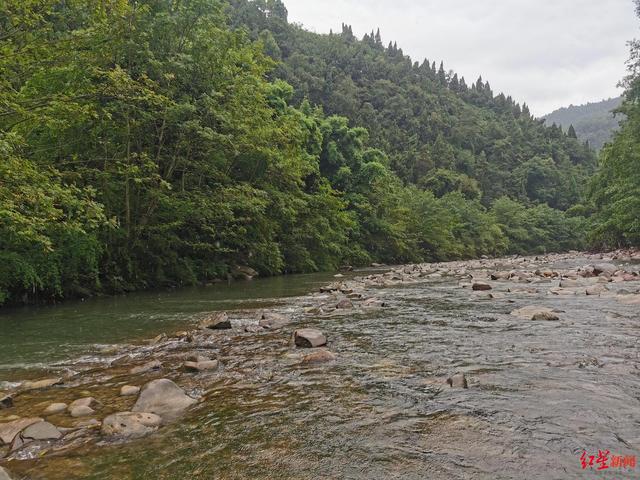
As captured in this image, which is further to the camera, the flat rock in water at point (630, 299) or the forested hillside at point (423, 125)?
the forested hillside at point (423, 125)

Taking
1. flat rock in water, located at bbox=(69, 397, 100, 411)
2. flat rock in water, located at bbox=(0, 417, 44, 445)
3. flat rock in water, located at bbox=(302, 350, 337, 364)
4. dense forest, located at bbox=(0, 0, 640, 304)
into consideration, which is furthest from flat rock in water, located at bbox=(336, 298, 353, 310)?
flat rock in water, located at bbox=(0, 417, 44, 445)

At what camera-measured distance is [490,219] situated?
202ft

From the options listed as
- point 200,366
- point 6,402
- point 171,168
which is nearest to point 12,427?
point 6,402

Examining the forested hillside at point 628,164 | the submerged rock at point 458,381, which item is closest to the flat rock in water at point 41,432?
the submerged rock at point 458,381

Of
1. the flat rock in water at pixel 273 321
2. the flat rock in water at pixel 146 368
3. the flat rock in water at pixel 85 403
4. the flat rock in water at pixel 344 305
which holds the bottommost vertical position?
the flat rock in water at pixel 344 305

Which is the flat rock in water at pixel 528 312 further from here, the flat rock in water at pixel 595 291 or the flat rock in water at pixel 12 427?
the flat rock in water at pixel 12 427

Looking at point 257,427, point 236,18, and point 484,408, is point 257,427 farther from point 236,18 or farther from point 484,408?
point 236,18

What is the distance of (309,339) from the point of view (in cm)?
578

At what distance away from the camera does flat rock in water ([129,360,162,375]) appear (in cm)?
493

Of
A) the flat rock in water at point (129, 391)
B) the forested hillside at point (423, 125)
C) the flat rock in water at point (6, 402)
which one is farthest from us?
the forested hillside at point (423, 125)

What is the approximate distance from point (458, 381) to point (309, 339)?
2.29 metres

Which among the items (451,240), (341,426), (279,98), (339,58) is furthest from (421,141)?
(341,426)

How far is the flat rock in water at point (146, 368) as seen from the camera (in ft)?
16.2

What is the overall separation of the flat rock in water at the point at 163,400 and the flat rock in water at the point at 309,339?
6.94 feet
